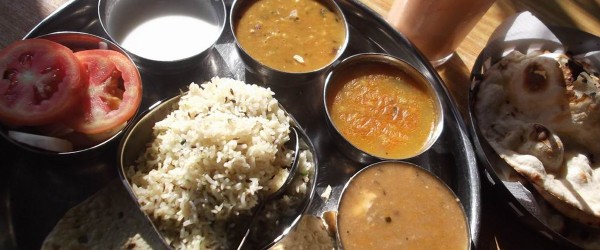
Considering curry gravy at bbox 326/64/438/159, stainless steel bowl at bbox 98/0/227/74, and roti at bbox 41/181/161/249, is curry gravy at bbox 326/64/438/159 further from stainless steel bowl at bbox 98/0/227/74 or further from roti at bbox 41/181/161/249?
roti at bbox 41/181/161/249

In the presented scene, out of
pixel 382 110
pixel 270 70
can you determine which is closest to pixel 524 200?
pixel 382 110

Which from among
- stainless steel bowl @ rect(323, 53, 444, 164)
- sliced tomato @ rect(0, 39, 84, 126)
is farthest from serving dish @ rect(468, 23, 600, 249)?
sliced tomato @ rect(0, 39, 84, 126)

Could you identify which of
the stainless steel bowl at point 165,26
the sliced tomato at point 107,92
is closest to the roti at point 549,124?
the stainless steel bowl at point 165,26

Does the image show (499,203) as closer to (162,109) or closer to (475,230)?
(475,230)

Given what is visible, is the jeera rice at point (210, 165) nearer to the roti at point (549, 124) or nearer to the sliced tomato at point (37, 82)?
the sliced tomato at point (37, 82)

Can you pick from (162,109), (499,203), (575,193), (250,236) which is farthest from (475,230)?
(162,109)

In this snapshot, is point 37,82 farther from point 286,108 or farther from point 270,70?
point 286,108
